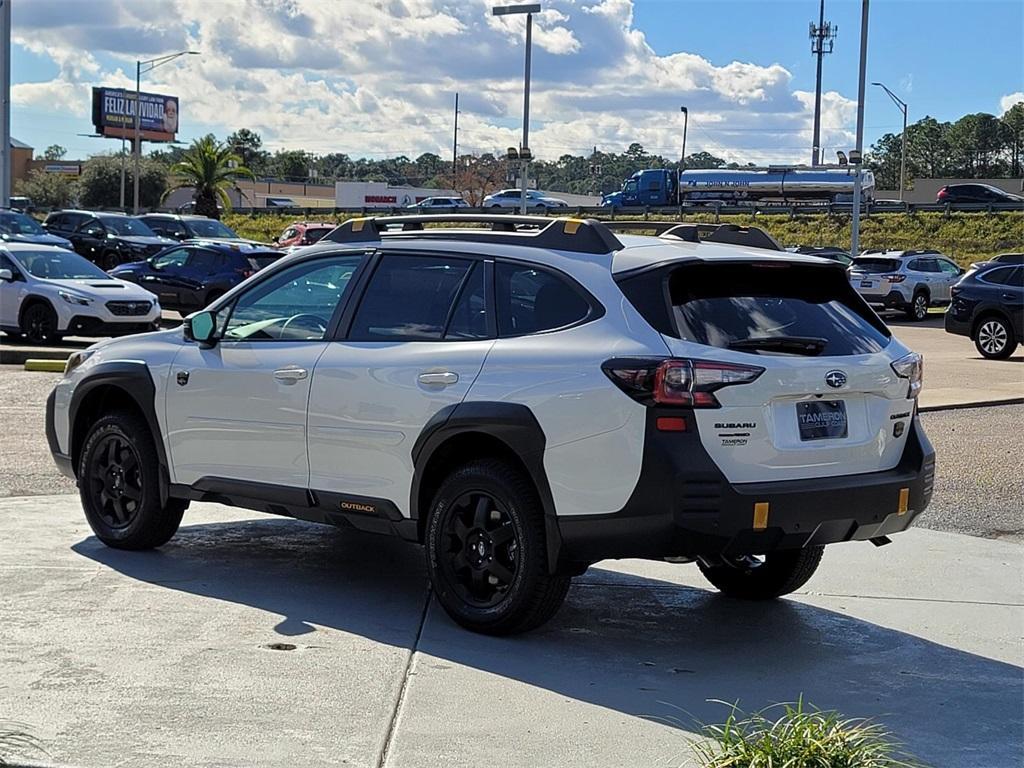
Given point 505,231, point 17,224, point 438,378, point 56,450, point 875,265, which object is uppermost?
point 17,224

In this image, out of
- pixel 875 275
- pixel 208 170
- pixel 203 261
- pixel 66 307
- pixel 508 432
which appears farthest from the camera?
pixel 208 170

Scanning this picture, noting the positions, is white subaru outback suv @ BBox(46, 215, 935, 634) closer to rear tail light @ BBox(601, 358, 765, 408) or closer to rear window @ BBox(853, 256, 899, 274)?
rear tail light @ BBox(601, 358, 765, 408)

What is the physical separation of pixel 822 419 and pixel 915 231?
5281 cm

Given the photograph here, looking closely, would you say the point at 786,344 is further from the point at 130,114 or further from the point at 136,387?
the point at 130,114

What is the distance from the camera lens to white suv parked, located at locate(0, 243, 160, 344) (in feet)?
67.3

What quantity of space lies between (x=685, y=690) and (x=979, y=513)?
16.2 ft

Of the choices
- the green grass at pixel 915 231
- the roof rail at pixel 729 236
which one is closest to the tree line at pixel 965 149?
the green grass at pixel 915 231

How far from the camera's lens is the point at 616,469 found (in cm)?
592

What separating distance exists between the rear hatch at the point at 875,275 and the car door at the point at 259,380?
28.6m

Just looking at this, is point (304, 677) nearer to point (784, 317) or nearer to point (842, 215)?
point (784, 317)

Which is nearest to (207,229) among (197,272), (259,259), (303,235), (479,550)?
(303,235)

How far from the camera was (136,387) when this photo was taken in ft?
26.1

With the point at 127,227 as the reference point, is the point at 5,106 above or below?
above

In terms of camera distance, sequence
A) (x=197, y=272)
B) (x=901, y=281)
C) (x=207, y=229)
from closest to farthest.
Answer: (x=197, y=272) < (x=901, y=281) < (x=207, y=229)
